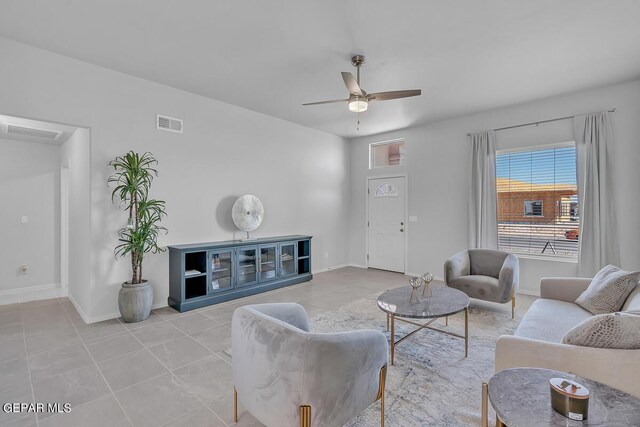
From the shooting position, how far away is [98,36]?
9.46 ft

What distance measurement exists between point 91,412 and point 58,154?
15.1 feet

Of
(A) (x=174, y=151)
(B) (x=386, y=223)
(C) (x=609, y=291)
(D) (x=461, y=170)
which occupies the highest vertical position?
(A) (x=174, y=151)

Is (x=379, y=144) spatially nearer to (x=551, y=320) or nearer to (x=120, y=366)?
(x=551, y=320)

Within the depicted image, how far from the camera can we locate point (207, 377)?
7.73ft

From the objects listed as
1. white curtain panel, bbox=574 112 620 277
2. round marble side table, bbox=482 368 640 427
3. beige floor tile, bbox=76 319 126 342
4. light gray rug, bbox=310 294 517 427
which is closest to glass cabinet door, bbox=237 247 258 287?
light gray rug, bbox=310 294 517 427

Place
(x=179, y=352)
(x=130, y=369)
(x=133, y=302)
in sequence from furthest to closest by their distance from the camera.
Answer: (x=133, y=302)
(x=179, y=352)
(x=130, y=369)

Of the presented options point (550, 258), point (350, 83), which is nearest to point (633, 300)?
point (550, 258)

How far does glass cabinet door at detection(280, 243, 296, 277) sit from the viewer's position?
5109 mm

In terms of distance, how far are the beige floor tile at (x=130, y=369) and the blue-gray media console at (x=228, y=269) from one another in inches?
46.0

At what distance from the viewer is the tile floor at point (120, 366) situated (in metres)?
1.92

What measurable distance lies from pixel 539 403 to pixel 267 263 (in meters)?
4.13

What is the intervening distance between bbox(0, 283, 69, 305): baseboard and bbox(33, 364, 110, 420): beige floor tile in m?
2.84

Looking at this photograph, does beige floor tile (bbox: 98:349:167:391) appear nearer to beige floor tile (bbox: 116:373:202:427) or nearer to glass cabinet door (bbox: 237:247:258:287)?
beige floor tile (bbox: 116:373:202:427)

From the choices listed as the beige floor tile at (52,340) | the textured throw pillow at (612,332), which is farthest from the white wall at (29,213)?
the textured throw pillow at (612,332)
